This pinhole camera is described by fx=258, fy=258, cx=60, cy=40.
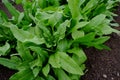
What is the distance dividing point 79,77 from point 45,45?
485 mm

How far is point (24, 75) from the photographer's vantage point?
247 cm

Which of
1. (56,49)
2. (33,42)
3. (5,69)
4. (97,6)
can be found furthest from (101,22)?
(5,69)

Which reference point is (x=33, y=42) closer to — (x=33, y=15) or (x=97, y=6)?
(x=33, y=15)

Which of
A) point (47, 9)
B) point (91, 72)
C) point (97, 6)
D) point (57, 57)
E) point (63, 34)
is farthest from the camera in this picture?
point (97, 6)

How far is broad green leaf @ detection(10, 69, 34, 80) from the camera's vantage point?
7.93 ft

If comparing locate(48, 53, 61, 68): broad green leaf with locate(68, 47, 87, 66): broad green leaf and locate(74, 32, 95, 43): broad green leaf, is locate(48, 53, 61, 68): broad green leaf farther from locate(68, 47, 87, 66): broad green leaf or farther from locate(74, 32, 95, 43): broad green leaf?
locate(74, 32, 95, 43): broad green leaf

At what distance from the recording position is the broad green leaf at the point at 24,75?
2.42 m

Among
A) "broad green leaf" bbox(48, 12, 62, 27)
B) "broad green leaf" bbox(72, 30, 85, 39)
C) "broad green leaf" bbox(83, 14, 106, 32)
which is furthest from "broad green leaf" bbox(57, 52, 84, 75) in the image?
"broad green leaf" bbox(83, 14, 106, 32)

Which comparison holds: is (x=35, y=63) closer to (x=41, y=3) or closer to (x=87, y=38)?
(x=87, y=38)

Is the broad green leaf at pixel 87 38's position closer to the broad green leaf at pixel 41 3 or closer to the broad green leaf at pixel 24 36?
the broad green leaf at pixel 24 36

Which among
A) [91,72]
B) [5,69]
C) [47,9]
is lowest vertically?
[91,72]

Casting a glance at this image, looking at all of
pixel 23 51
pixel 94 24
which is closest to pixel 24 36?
pixel 23 51

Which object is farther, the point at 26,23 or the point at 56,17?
the point at 26,23

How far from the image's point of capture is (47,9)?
3070 millimetres
